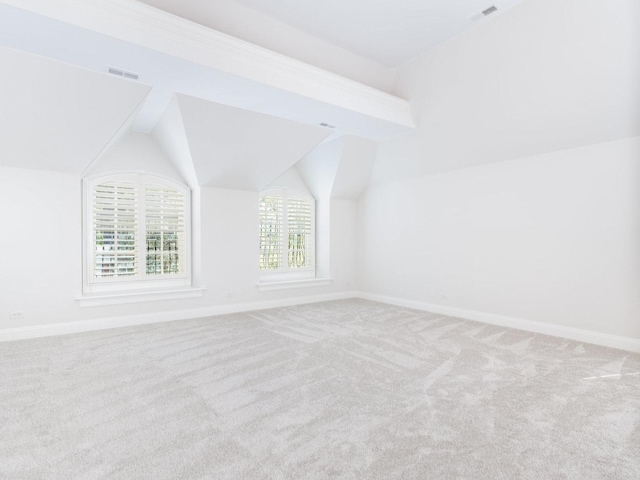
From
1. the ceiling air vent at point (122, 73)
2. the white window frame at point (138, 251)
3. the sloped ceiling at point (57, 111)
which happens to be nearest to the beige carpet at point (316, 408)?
the white window frame at point (138, 251)

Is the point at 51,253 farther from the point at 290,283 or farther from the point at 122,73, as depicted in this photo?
the point at 290,283

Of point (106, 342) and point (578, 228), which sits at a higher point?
point (578, 228)

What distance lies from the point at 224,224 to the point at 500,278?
4.13 meters

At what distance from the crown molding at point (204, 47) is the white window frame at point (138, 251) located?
2528 millimetres

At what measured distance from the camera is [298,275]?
6.79m

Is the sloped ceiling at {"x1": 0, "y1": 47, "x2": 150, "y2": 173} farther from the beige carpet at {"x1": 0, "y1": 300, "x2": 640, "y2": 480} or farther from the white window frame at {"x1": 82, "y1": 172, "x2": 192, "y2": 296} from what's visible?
the beige carpet at {"x1": 0, "y1": 300, "x2": 640, "y2": 480}

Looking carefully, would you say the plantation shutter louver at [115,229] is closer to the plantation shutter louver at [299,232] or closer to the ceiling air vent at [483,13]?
the plantation shutter louver at [299,232]

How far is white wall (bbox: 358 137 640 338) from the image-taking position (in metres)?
3.79

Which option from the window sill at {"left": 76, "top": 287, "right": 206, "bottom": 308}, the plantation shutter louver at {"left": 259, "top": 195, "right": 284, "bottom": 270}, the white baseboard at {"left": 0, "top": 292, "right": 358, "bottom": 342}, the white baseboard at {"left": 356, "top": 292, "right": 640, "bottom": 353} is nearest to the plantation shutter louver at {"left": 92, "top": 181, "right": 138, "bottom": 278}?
the window sill at {"left": 76, "top": 287, "right": 206, "bottom": 308}

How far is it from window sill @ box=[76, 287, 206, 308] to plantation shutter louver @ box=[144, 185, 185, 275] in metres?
0.50

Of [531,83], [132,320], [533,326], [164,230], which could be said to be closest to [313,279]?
[164,230]

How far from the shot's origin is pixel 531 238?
14.7 ft

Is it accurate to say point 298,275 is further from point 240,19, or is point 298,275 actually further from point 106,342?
point 240,19

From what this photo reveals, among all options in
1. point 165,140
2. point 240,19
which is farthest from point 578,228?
point 165,140
